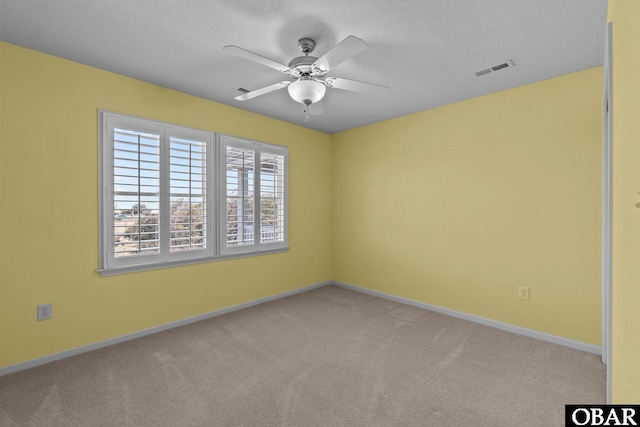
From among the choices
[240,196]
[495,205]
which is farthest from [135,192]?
[495,205]

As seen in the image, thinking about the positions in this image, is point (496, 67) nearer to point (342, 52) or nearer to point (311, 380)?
point (342, 52)

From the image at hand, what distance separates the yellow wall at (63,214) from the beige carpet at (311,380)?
255mm

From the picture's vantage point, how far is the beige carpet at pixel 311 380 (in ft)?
6.09

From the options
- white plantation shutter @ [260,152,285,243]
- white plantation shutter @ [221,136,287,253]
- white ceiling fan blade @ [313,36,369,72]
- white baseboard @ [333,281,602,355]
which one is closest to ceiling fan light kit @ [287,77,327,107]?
white ceiling fan blade @ [313,36,369,72]

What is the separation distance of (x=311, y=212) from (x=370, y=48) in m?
2.67

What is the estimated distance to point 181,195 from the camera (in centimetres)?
318

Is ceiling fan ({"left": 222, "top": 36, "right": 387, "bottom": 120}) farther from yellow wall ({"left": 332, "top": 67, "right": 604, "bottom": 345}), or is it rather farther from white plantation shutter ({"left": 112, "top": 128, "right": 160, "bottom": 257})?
yellow wall ({"left": 332, "top": 67, "right": 604, "bottom": 345})

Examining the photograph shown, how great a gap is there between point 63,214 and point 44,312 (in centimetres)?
80

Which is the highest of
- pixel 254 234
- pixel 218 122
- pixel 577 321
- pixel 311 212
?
pixel 218 122

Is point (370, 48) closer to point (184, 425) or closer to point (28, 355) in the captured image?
point (184, 425)

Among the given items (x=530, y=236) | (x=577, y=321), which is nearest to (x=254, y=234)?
(x=530, y=236)

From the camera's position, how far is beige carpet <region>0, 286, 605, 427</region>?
1.86 meters

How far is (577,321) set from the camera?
2.70 metres

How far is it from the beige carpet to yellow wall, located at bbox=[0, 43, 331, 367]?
255mm
